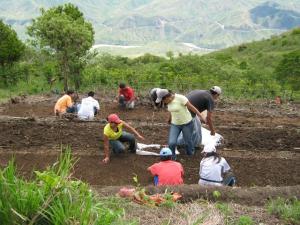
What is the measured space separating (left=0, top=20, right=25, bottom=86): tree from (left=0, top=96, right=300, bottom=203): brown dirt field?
9910 mm

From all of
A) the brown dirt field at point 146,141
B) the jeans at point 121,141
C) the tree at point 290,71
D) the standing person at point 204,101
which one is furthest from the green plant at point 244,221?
the tree at point 290,71

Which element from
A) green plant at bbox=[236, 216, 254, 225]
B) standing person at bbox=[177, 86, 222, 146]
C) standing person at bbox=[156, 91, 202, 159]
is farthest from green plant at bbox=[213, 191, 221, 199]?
standing person at bbox=[177, 86, 222, 146]

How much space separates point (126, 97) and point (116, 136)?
593cm

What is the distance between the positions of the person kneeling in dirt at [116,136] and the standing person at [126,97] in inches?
201

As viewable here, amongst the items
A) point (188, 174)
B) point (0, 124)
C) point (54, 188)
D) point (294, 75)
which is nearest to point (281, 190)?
point (188, 174)

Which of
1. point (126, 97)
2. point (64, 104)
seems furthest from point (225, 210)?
point (126, 97)

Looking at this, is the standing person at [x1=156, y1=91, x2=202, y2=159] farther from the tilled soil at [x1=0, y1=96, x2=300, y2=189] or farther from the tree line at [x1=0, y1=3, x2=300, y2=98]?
the tree line at [x1=0, y1=3, x2=300, y2=98]

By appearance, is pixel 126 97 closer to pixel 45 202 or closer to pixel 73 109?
pixel 73 109

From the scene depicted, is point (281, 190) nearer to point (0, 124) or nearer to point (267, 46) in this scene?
point (0, 124)

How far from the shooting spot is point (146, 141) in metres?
10.6

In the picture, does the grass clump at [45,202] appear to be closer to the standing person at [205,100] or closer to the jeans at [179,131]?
the jeans at [179,131]

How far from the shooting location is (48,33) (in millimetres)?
18203

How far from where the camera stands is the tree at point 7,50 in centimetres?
2414

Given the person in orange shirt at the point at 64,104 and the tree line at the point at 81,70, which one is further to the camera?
the tree line at the point at 81,70
